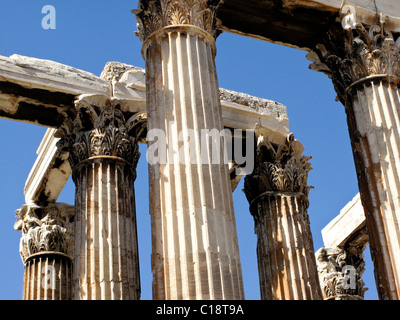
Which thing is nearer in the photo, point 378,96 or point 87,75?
point 378,96

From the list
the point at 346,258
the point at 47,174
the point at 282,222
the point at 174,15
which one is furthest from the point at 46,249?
the point at 346,258

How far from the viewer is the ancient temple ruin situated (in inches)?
523

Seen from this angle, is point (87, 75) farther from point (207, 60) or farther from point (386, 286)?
point (386, 286)

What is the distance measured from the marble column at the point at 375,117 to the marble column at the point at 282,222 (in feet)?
13.9

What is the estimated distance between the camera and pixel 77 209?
19.5m

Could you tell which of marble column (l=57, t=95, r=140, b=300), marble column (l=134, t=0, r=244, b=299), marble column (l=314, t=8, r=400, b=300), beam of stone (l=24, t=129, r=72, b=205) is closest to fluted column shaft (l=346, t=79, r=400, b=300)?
marble column (l=314, t=8, r=400, b=300)

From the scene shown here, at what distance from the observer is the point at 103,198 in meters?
19.4

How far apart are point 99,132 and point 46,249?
14.0 feet

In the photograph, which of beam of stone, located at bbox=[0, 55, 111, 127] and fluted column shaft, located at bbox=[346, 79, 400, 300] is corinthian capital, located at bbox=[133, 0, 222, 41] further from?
beam of stone, located at bbox=[0, 55, 111, 127]

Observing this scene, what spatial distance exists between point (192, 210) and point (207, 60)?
3352 mm

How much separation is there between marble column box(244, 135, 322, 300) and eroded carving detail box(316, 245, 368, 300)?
215 inches

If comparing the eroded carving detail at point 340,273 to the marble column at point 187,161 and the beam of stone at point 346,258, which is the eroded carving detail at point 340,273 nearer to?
the beam of stone at point 346,258

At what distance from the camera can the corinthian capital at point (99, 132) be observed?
20.1 metres
